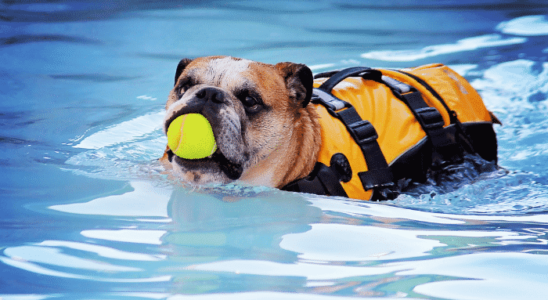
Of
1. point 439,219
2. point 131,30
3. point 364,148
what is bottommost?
point 439,219

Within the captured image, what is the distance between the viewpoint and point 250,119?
10.5 feet

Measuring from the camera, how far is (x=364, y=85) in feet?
12.9

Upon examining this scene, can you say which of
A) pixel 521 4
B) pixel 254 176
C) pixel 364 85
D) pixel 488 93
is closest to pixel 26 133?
pixel 254 176

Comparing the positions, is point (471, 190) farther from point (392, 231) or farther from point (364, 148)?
point (392, 231)

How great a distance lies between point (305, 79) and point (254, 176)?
622 millimetres

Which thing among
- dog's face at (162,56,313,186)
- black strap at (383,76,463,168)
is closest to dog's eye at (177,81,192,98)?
dog's face at (162,56,313,186)

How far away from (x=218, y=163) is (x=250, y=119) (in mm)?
300

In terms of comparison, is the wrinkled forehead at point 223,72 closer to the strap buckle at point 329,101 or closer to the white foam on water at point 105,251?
the strap buckle at point 329,101

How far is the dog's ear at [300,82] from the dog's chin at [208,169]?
1.84ft

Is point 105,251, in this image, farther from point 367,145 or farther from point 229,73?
point 367,145

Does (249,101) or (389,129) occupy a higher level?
(249,101)

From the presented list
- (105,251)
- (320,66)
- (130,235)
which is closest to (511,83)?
(320,66)

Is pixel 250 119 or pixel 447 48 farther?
pixel 447 48

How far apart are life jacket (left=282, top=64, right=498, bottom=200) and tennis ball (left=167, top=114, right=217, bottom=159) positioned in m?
0.64
